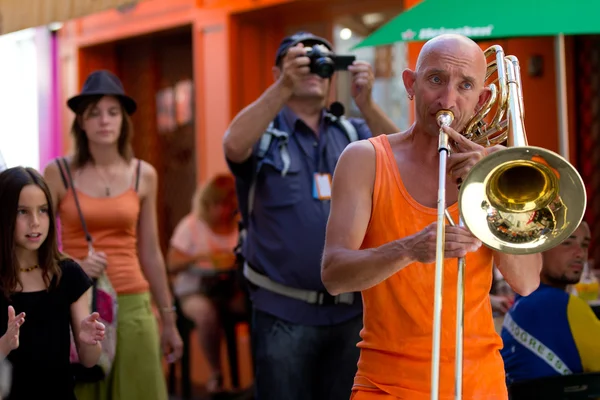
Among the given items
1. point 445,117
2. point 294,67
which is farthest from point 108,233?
point 445,117

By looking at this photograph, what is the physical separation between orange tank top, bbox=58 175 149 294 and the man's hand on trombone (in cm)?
220

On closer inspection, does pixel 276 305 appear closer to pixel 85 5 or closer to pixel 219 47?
pixel 85 5

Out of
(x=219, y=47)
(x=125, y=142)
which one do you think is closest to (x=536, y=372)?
(x=125, y=142)

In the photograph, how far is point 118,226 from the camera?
4.11 meters

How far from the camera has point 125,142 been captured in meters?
4.39

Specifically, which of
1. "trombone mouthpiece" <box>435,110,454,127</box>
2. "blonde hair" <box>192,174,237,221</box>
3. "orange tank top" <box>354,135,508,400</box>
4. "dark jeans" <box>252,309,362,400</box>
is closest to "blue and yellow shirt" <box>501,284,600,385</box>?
"dark jeans" <box>252,309,362,400</box>

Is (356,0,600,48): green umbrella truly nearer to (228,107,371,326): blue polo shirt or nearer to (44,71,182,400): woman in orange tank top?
(228,107,371,326): blue polo shirt

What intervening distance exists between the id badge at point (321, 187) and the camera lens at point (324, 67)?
43 centimetres

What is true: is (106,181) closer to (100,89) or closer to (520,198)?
(100,89)

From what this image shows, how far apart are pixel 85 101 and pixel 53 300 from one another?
133cm

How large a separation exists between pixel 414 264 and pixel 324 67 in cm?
159

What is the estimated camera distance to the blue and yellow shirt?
12.1 ft

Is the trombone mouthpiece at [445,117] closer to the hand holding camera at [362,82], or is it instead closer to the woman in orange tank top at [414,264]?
the woman in orange tank top at [414,264]

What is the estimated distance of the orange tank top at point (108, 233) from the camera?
405 cm
